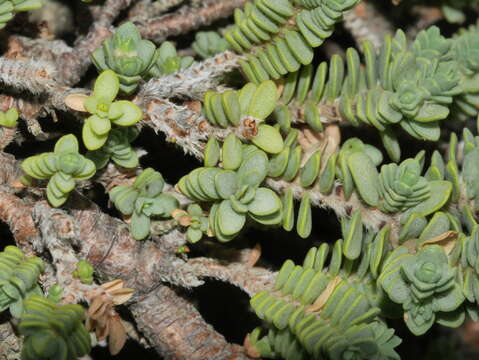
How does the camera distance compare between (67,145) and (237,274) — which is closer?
(67,145)

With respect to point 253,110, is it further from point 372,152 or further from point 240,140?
point 372,152

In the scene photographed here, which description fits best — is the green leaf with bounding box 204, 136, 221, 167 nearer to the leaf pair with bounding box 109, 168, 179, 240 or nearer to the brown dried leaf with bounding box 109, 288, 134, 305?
the leaf pair with bounding box 109, 168, 179, 240

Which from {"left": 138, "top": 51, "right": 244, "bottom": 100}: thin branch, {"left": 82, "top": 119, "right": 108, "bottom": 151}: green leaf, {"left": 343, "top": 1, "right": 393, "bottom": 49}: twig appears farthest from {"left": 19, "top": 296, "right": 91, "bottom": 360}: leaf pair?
{"left": 343, "top": 1, "right": 393, "bottom": 49}: twig

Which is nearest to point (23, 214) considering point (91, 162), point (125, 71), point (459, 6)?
point (91, 162)

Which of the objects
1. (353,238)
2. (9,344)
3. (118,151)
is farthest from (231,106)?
(9,344)

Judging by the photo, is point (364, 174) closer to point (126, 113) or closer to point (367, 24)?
point (126, 113)

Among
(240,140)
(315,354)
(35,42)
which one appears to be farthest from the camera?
(35,42)
